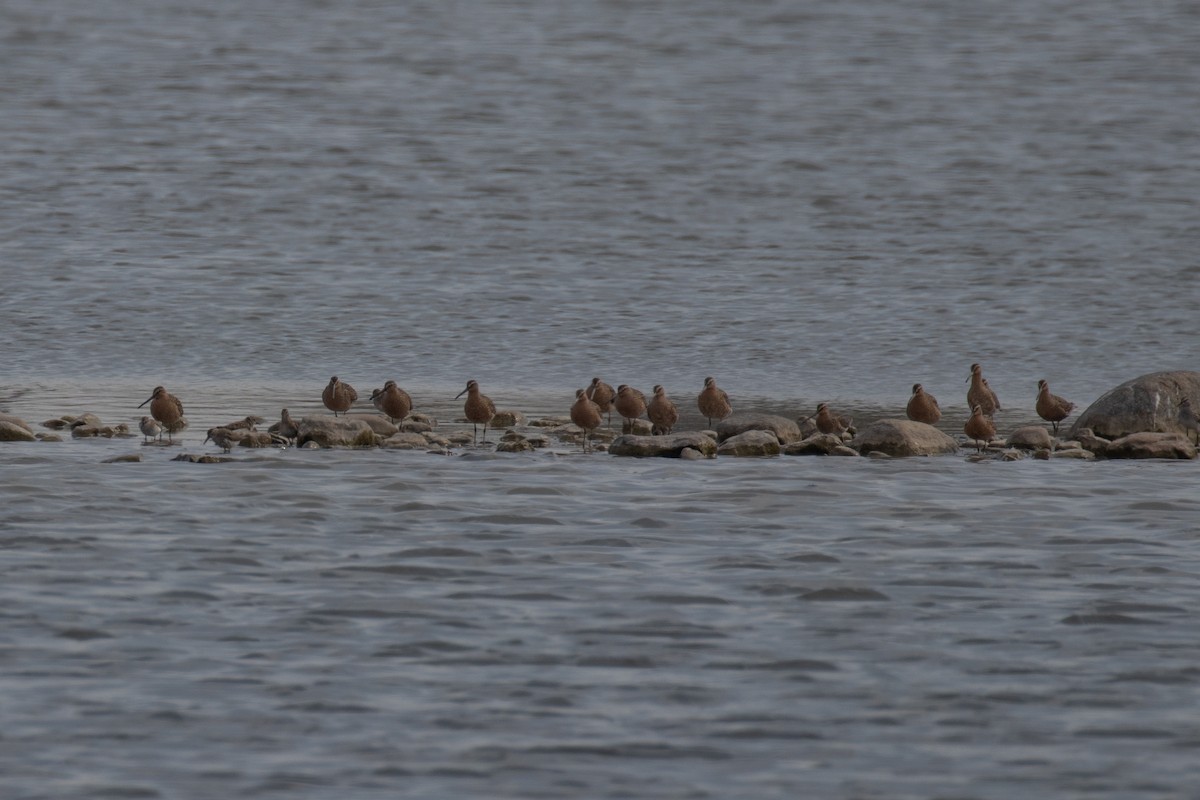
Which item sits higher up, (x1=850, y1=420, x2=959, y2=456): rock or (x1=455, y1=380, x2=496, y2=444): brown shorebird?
(x1=455, y1=380, x2=496, y2=444): brown shorebird

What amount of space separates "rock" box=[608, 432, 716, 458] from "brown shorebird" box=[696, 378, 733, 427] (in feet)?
4.29

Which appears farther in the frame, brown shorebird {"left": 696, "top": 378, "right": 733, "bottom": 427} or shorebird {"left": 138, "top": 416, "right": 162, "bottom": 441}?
brown shorebird {"left": 696, "top": 378, "right": 733, "bottom": 427}

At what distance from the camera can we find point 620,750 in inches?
377

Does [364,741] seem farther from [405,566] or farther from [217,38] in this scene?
[217,38]

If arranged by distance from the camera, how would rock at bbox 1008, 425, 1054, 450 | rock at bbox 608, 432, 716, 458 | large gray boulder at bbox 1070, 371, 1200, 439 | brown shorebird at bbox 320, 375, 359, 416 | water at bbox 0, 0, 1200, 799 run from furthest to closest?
brown shorebird at bbox 320, 375, 359, 416 → large gray boulder at bbox 1070, 371, 1200, 439 → rock at bbox 1008, 425, 1054, 450 → rock at bbox 608, 432, 716, 458 → water at bbox 0, 0, 1200, 799

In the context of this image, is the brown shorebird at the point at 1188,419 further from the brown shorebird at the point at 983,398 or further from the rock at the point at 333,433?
the rock at the point at 333,433

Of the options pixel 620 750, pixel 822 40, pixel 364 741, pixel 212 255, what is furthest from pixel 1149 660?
pixel 822 40

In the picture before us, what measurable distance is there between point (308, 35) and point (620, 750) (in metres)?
49.2

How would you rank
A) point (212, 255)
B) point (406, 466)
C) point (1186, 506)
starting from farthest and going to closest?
point (212, 255)
point (406, 466)
point (1186, 506)

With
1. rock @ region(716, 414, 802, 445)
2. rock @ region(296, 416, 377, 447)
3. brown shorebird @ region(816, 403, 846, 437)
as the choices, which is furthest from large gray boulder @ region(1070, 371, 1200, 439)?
rock @ region(296, 416, 377, 447)

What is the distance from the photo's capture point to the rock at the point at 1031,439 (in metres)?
19.5

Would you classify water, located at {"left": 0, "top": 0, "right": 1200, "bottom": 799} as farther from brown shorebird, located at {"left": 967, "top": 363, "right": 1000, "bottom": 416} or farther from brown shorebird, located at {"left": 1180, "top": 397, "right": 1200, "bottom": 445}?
brown shorebird, located at {"left": 1180, "top": 397, "right": 1200, "bottom": 445}

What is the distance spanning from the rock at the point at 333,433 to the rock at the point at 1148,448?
7413 millimetres

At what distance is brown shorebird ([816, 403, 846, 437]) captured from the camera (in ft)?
64.7
